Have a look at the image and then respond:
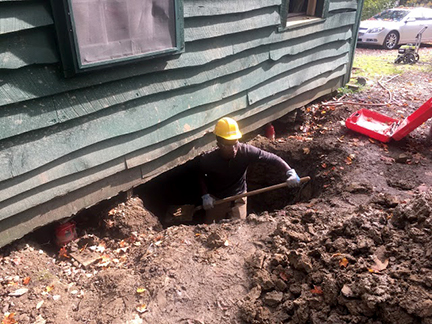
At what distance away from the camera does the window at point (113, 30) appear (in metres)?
2.96

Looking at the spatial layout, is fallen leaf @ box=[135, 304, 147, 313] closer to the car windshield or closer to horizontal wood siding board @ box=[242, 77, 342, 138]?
horizontal wood siding board @ box=[242, 77, 342, 138]

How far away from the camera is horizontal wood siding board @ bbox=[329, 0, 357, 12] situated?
652 cm

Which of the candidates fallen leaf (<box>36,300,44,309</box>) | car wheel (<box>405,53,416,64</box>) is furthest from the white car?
fallen leaf (<box>36,300,44,309</box>)

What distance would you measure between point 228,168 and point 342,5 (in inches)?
166

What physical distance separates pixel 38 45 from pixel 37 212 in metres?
1.58

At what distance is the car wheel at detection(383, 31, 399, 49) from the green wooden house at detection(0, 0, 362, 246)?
37.6 feet

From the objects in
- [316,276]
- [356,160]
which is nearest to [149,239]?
[316,276]

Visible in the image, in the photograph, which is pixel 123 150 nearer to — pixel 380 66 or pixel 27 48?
pixel 27 48

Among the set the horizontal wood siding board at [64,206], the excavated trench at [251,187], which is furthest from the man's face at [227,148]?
the horizontal wood siding board at [64,206]

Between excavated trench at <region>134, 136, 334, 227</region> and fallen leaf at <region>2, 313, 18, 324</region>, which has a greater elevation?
fallen leaf at <region>2, 313, 18, 324</region>

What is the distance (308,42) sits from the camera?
6.36m

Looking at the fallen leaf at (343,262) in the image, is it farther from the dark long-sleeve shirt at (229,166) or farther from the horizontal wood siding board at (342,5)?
the horizontal wood siding board at (342,5)

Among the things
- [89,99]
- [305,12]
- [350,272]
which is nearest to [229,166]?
[89,99]

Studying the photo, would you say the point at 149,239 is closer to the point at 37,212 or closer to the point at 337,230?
the point at 37,212
